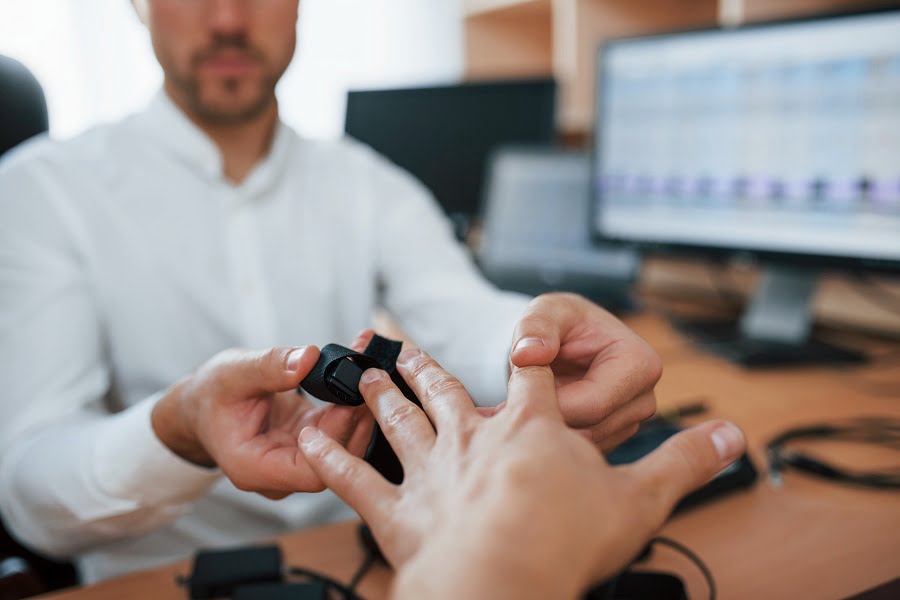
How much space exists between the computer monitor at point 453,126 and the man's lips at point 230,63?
0.89m

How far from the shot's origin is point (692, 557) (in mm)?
467

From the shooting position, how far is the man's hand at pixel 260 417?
360 millimetres

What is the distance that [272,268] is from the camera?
799mm

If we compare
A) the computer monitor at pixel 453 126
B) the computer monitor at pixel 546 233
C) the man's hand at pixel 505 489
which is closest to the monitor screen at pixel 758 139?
the computer monitor at pixel 546 233

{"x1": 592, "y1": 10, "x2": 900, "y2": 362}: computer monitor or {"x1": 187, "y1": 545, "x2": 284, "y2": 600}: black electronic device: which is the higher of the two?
{"x1": 592, "y1": 10, "x2": 900, "y2": 362}: computer monitor

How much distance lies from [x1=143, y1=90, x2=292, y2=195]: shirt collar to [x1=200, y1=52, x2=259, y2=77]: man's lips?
0.20 meters

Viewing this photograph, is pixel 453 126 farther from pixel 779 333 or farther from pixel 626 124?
pixel 779 333

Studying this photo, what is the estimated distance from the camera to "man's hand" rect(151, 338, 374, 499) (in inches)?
14.2

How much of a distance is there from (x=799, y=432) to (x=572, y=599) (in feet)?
1.66

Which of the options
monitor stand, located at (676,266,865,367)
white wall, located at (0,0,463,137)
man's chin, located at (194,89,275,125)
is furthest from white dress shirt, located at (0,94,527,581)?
white wall, located at (0,0,463,137)

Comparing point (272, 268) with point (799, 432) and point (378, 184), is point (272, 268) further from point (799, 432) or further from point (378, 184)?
point (799, 432)

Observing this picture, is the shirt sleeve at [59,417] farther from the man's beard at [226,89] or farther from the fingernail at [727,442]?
the fingernail at [727,442]

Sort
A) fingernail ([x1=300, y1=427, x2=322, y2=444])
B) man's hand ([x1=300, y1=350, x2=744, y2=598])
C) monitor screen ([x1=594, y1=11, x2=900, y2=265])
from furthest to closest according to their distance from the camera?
monitor screen ([x1=594, y1=11, x2=900, y2=265]) → fingernail ([x1=300, y1=427, x2=322, y2=444]) → man's hand ([x1=300, y1=350, x2=744, y2=598])

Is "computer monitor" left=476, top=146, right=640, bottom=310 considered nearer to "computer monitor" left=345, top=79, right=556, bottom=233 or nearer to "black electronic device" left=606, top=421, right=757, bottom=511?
"computer monitor" left=345, top=79, right=556, bottom=233
